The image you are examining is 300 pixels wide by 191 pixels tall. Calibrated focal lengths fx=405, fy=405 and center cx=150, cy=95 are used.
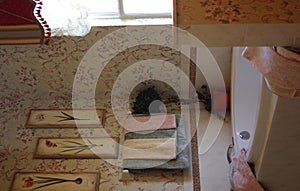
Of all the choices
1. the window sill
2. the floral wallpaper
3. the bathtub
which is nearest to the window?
the window sill

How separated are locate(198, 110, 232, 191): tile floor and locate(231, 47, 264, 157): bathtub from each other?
11.3 inches

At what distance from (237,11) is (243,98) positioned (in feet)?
3.61

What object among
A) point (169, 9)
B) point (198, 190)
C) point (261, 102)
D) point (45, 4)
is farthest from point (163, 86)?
point (261, 102)

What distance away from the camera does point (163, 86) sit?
274cm

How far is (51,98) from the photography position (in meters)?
2.80

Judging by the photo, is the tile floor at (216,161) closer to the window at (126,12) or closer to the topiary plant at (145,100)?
the topiary plant at (145,100)

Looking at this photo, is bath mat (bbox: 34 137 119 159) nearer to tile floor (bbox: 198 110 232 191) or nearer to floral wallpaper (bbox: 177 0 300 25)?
tile floor (bbox: 198 110 232 191)

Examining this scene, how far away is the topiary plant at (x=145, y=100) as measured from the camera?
2629 millimetres

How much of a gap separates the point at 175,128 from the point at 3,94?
1.22 meters

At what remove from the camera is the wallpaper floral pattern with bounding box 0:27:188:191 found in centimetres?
235

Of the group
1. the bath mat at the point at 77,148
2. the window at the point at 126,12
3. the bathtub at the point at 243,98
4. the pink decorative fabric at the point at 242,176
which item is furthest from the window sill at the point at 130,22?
the pink decorative fabric at the point at 242,176

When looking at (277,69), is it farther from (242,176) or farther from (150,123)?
(150,123)

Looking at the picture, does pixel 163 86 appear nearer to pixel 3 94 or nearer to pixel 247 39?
pixel 3 94

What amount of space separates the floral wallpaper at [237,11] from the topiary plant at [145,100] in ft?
4.91
